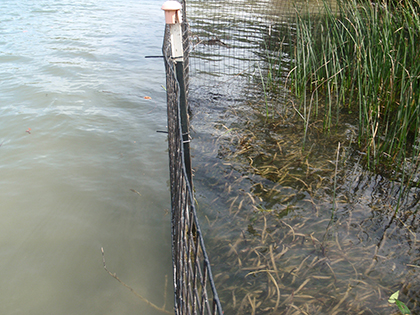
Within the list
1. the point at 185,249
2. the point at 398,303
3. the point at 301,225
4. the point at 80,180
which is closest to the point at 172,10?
the point at 185,249

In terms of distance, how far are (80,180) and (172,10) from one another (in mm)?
1979

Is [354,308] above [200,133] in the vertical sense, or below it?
below

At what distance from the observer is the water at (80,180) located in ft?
6.62

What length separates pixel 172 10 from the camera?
1.74m

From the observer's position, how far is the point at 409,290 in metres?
1.99

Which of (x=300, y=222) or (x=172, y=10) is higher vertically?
(x=172, y=10)

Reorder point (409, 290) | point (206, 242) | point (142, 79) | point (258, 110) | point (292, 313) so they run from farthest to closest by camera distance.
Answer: point (142, 79)
point (258, 110)
point (206, 242)
point (409, 290)
point (292, 313)

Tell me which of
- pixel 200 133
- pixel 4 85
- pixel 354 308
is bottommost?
pixel 354 308

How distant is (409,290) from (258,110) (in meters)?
2.86

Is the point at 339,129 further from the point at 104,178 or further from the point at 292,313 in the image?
the point at 104,178

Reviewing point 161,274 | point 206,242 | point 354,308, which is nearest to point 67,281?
point 161,274

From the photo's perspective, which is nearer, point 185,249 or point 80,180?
point 185,249

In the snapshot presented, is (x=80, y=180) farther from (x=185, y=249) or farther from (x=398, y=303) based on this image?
(x=398, y=303)

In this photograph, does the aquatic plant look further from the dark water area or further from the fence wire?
the fence wire
